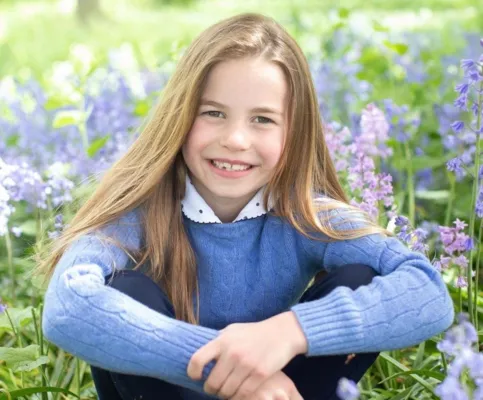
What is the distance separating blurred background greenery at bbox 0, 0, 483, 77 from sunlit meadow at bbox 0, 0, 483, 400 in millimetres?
553

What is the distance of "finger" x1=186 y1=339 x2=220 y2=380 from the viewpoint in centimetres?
194

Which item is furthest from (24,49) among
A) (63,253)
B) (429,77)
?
(63,253)

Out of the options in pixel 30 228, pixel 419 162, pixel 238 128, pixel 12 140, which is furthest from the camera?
pixel 12 140

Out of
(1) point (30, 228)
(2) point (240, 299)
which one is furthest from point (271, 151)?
(1) point (30, 228)

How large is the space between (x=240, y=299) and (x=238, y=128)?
43 cm

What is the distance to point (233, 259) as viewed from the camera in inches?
93.2

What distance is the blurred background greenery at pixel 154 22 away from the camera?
7.17 meters

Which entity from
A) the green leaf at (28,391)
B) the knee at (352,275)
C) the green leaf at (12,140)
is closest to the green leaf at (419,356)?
the knee at (352,275)

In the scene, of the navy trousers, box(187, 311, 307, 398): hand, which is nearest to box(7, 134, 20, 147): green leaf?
the navy trousers

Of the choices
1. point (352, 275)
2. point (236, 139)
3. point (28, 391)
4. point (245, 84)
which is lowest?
point (28, 391)

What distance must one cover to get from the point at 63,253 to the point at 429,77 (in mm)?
3004

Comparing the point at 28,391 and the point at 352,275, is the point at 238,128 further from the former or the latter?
the point at 28,391

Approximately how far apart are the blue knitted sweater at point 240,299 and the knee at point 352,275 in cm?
4

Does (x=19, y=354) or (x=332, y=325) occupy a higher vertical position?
(x=332, y=325)
